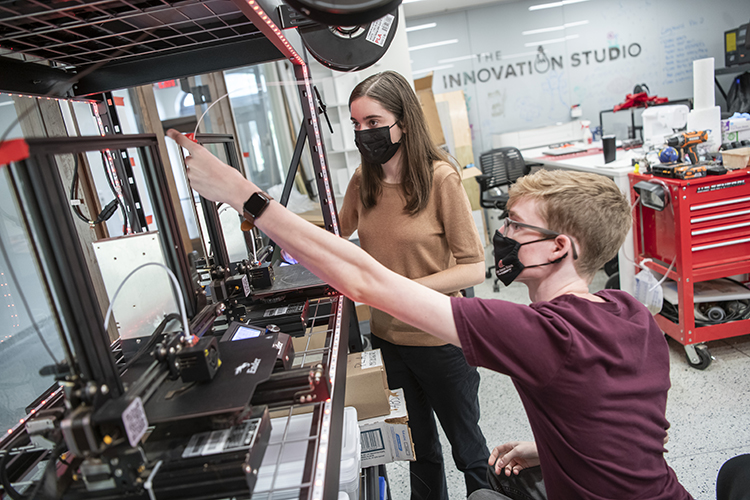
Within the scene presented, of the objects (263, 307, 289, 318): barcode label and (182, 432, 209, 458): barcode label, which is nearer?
(182, 432, 209, 458): barcode label

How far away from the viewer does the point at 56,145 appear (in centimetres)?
63

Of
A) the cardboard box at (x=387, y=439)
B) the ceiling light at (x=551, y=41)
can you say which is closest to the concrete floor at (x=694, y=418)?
the cardboard box at (x=387, y=439)

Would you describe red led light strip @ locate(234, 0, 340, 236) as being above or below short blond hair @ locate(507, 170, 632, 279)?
above

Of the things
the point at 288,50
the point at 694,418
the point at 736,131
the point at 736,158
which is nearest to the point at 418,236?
the point at 288,50

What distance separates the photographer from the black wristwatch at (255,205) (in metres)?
0.88

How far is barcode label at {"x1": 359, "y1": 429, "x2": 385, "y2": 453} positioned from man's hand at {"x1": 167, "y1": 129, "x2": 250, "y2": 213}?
936 millimetres

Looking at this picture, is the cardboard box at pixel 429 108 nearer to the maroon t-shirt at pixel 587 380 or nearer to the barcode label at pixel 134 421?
the maroon t-shirt at pixel 587 380

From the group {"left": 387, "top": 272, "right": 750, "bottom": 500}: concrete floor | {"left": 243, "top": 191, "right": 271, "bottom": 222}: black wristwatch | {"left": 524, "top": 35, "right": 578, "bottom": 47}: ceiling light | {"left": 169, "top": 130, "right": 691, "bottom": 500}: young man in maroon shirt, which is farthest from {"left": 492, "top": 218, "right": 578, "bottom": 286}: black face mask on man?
{"left": 524, "top": 35, "right": 578, "bottom": 47}: ceiling light

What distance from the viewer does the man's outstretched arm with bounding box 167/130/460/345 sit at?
0.87 meters

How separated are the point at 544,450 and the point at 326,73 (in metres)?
3.62

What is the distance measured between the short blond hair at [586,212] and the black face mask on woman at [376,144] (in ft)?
1.89

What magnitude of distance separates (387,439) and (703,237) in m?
1.98

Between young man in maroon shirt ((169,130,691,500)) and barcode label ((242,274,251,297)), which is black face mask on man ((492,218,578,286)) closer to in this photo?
young man in maroon shirt ((169,130,691,500))

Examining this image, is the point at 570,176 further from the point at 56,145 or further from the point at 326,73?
the point at 326,73
